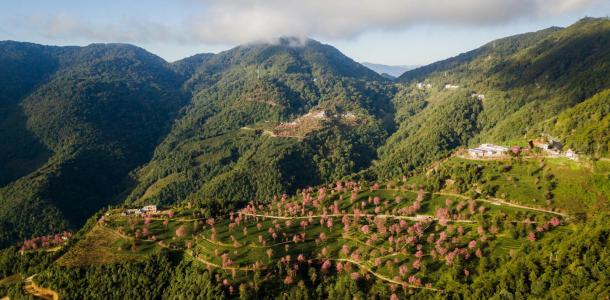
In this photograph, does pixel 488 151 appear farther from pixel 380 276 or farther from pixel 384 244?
pixel 380 276

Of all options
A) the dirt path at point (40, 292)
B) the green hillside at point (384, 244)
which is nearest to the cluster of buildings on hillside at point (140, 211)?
the green hillside at point (384, 244)

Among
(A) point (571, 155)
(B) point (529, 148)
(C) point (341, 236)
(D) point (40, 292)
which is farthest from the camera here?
(B) point (529, 148)

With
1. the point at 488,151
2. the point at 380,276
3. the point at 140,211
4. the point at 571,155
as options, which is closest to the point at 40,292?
the point at 140,211

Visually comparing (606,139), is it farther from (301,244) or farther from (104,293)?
(104,293)

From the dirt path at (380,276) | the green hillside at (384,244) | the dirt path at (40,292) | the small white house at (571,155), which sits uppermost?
the small white house at (571,155)

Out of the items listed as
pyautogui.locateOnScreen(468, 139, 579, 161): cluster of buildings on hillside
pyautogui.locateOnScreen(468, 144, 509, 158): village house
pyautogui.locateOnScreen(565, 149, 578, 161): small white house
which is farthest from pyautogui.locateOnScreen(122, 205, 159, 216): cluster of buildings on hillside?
pyautogui.locateOnScreen(565, 149, 578, 161): small white house

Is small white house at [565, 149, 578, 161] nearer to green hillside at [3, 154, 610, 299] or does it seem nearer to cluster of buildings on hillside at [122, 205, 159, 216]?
green hillside at [3, 154, 610, 299]

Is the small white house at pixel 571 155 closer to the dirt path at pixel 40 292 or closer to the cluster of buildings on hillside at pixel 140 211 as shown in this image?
the cluster of buildings on hillside at pixel 140 211

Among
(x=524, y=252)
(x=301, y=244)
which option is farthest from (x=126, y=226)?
(x=524, y=252)
